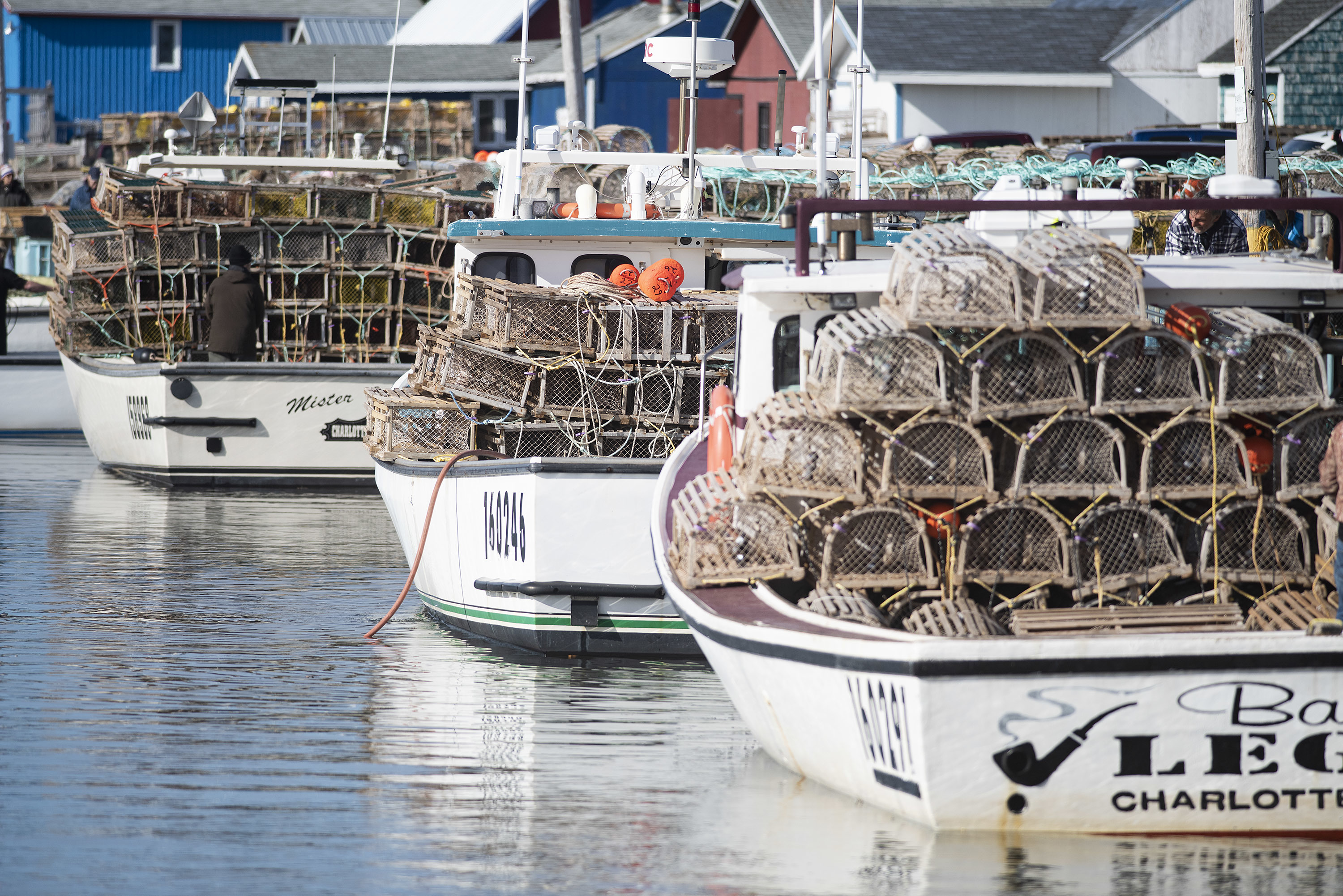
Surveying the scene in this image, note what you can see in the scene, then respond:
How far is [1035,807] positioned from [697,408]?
177 inches

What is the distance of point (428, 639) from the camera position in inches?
404

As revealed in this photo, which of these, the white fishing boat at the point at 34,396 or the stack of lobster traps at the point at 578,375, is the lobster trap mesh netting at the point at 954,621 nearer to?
the stack of lobster traps at the point at 578,375

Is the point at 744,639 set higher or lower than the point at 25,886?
higher

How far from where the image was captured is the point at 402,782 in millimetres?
7156

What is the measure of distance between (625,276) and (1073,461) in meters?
Answer: 4.77

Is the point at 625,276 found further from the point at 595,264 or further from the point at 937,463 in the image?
the point at 937,463

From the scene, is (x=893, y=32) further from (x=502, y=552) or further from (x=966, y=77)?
(x=502, y=552)

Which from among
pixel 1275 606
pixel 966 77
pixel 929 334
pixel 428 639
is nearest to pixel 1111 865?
pixel 1275 606

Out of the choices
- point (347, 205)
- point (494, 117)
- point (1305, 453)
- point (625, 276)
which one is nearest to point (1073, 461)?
point (1305, 453)

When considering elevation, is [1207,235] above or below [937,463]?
above

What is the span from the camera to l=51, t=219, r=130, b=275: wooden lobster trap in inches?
655

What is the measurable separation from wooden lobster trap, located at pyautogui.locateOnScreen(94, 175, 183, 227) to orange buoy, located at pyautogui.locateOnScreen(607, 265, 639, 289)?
658 cm

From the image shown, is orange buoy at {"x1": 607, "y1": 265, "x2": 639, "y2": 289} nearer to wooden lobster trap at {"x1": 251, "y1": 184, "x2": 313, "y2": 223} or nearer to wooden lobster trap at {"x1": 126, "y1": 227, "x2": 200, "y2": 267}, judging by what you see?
wooden lobster trap at {"x1": 251, "y1": 184, "x2": 313, "y2": 223}

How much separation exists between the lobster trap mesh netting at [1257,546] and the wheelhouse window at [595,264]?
578 cm
